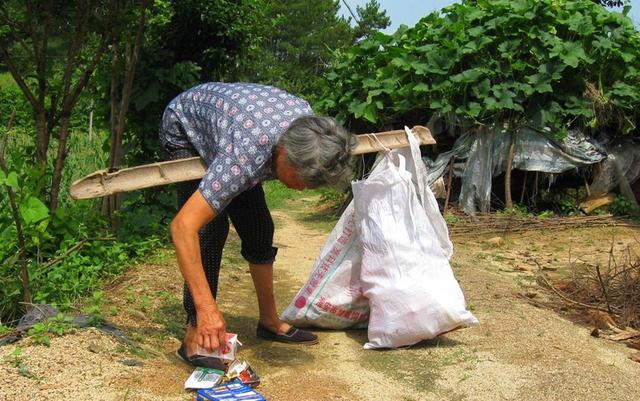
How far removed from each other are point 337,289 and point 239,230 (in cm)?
61

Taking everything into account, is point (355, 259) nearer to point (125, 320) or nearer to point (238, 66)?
point (125, 320)

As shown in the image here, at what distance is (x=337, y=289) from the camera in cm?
342

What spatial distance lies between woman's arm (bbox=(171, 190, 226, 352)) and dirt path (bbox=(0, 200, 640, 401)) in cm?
31

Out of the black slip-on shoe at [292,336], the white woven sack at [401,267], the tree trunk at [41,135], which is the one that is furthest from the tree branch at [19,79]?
the white woven sack at [401,267]

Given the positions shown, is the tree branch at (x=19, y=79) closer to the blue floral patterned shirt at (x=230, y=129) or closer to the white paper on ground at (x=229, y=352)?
the blue floral patterned shirt at (x=230, y=129)

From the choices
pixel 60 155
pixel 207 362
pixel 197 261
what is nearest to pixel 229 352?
pixel 207 362

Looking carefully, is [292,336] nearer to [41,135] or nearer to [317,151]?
[317,151]

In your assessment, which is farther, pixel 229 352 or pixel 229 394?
pixel 229 352

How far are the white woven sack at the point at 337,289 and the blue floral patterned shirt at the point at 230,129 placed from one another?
91 centimetres

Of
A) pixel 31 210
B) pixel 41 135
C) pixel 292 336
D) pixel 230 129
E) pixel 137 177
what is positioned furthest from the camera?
pixel 41 135

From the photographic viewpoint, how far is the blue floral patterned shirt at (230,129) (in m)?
2.44

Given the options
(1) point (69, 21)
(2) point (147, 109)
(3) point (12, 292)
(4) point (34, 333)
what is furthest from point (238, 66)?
(4) point (34, 333)

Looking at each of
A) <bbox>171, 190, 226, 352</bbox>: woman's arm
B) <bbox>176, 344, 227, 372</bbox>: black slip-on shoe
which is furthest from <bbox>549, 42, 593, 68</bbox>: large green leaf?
<bbox>171, 190, 226, 352</bbox>: woman's arm

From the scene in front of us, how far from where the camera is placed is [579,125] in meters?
7.73
